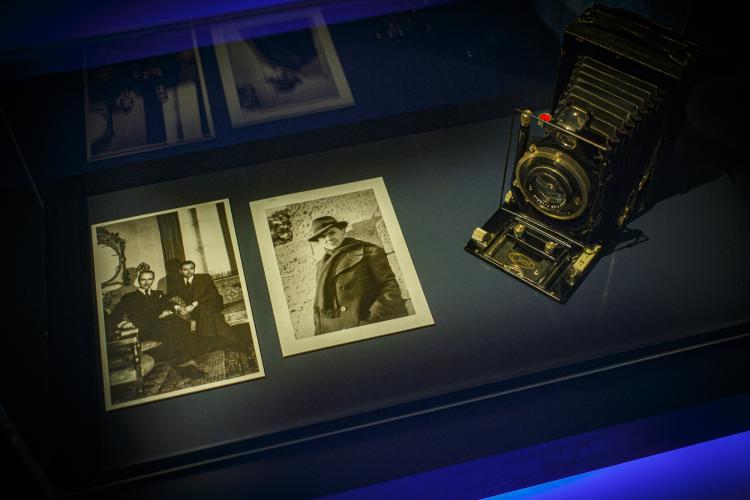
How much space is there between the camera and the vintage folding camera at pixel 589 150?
183 centimetres

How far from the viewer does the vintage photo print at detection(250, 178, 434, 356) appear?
1.97 meters

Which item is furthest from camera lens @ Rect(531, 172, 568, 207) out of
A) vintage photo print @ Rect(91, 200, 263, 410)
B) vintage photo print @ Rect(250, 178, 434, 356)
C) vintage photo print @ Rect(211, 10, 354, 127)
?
vintage photo print @ Rect(91, 200, 263, 410)

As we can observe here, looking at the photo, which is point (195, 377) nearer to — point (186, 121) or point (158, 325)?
point (158, 325)

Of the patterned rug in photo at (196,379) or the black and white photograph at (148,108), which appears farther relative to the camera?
the black and white photograph at (148,108)

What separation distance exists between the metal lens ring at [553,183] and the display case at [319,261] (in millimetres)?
80

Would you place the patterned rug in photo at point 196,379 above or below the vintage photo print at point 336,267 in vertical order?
below

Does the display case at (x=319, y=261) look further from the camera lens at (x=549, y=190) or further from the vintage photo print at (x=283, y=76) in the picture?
the camera lens at (x=549, y=190)

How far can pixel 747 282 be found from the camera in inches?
80.0

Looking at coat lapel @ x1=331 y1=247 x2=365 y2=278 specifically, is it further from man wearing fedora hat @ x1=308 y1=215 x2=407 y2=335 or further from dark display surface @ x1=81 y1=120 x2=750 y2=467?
dark display surface @ x1=81 y1=120 x2=750 y2=467

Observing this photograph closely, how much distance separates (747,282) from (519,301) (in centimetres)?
57

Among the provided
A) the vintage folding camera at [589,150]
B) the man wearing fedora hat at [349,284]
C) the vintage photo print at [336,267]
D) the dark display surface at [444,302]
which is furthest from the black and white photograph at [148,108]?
the vintage folding camera at [589,150]

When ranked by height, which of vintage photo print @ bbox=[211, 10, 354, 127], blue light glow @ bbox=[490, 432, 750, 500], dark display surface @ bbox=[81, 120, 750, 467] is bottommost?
blue light glow @ bbox=[490, 432, 750, 500]

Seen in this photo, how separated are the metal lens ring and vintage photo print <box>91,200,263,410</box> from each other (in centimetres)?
75

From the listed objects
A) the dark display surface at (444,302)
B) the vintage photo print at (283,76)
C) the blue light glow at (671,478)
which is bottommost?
the blue light glow at (671,478)
